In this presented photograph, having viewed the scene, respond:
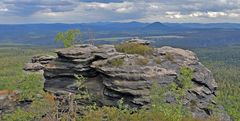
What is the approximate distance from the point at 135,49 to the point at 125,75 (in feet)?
30.1

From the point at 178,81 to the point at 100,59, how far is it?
1183cm

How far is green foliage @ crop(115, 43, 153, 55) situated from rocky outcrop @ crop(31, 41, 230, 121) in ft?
Result: 3.36

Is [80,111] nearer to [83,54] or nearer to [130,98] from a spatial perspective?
[130,98]

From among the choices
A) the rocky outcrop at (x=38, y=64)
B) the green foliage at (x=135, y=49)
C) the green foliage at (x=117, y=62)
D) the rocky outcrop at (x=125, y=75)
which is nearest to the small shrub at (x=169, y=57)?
the rocky outcrop at (x=125, y=75)

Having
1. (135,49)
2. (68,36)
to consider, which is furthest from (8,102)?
(135,49)

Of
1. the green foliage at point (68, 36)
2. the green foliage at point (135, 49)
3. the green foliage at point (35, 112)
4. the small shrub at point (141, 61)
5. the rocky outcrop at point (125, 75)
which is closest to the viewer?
the green foliage at point (35, 112)

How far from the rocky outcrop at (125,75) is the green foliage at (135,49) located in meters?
1.02

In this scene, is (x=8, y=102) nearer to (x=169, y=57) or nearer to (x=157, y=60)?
(x=157, y=60)

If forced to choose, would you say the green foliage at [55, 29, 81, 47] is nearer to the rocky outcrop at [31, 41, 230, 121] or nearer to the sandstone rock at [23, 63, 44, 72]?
the sandstone rock at [23, 63, 44, 72]

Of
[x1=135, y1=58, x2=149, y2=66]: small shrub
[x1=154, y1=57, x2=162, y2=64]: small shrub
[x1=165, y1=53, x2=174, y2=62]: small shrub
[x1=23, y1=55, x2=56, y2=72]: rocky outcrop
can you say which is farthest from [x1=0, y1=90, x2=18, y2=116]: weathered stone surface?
[x1=165, y1=53, x2=174, y2=62]: small shrub

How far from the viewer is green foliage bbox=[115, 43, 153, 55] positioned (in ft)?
208

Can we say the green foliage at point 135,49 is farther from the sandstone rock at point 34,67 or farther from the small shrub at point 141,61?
the sandstone rock at point 34,67

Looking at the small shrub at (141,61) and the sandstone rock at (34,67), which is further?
the sandstone rock at (34,67)

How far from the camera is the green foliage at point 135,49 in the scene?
6331 cm
